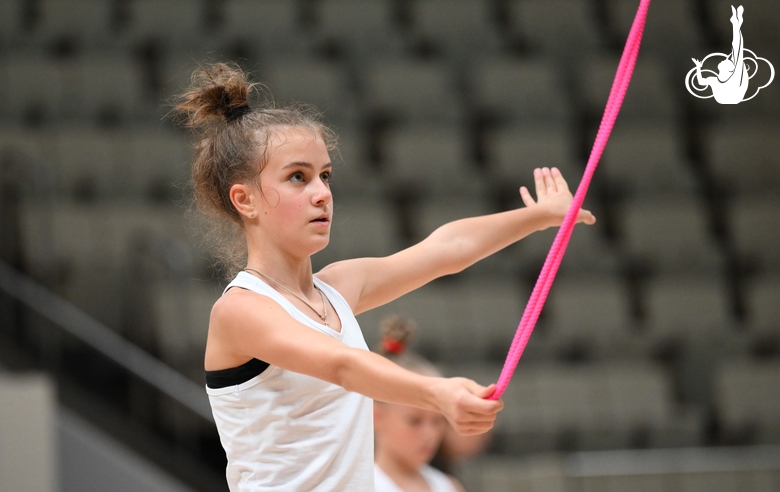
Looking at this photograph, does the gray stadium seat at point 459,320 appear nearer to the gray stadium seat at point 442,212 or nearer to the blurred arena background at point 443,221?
the blurred arena background at point 443,221

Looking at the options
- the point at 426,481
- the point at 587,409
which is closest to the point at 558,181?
the point at 426,481

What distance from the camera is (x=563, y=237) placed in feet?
4.36

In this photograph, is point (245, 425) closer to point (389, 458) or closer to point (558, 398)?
point (389, 458)

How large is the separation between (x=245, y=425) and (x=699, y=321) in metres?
4.07

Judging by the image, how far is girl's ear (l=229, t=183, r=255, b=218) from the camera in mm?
1601

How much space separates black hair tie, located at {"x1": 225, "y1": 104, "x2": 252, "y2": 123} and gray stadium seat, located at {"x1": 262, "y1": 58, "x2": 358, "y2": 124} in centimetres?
369

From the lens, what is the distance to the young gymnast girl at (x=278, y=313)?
56.8 inches

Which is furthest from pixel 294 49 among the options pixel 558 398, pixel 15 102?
pixel 558 398

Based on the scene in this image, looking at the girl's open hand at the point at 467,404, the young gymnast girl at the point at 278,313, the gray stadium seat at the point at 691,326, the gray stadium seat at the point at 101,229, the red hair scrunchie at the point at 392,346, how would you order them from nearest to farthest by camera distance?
the girl's open hand at the point at 467,404, the young gymnast girl at the point at 278,313, the red hair scrunchie at the point at 392,346, the gray stadium seat at the point at 101,229, the gray stadium seat at the point at 691,326

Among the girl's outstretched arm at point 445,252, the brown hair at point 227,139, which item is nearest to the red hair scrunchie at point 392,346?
the girl's outstretched arm at point 445,252

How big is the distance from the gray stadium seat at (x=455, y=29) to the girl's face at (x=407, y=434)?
3643 mm

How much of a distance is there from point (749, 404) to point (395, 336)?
109 inches

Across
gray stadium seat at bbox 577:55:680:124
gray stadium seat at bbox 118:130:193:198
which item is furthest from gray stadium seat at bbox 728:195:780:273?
gray stadium seat at bbox 118:130:193:198

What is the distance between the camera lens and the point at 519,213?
6.03 ft
